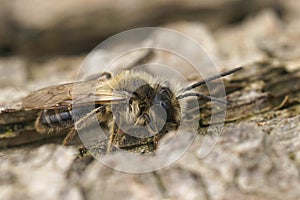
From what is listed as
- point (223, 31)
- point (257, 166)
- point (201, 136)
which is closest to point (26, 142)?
point (201, 136)

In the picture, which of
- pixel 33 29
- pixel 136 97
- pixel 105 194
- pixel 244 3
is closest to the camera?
pixel 105 194

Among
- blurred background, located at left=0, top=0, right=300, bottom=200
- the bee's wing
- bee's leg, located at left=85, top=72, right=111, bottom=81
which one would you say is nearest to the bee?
the bee's wing

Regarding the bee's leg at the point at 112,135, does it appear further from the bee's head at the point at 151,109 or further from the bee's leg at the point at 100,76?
the bee's leg at the point at 100,76

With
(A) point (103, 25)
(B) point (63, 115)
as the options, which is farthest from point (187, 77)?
(A) point (103, 25)

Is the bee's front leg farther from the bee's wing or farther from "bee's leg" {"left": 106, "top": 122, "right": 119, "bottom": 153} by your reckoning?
the bee's wing

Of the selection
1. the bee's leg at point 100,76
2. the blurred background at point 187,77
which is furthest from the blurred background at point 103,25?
the bee's leg at point 100,76

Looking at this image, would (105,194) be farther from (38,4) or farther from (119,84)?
(38,4)
